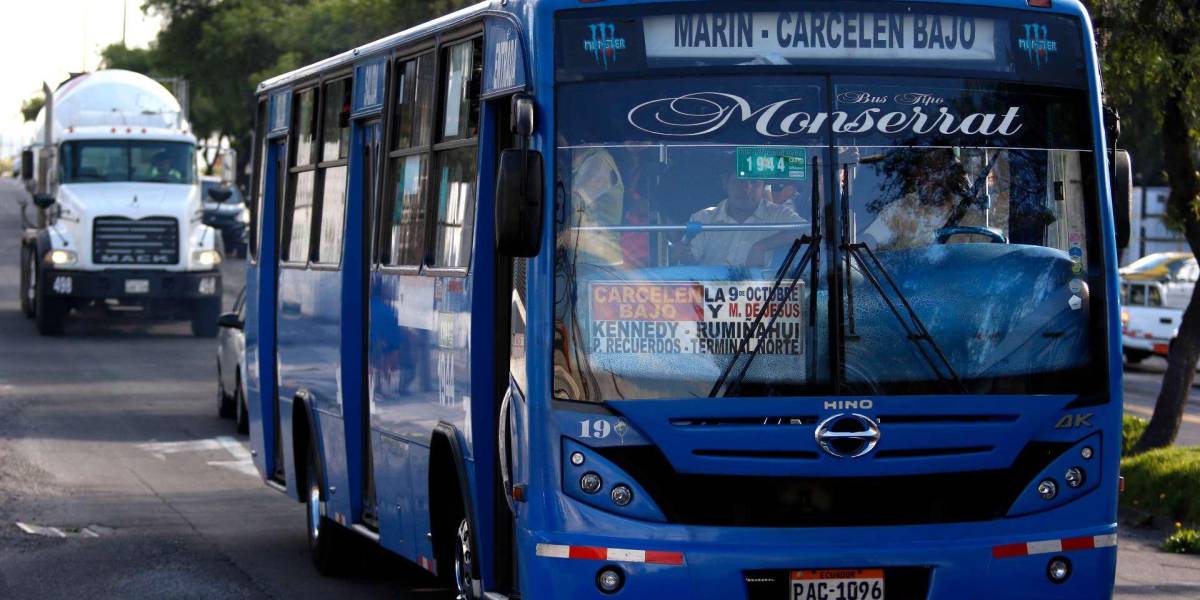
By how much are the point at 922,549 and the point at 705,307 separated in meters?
1.14

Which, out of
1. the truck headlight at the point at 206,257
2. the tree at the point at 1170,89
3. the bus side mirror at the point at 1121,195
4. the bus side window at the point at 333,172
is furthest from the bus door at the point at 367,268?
the truck headlight at the point at 206,257

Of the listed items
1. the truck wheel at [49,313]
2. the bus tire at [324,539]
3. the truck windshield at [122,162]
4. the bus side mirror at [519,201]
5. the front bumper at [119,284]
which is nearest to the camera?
the bus side mirror at [519,201]

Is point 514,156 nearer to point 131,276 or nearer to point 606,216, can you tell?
point 606,216

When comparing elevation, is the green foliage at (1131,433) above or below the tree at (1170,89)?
below

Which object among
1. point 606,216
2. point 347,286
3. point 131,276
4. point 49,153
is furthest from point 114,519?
point 49,153

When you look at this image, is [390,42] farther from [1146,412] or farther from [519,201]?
[1146,412]

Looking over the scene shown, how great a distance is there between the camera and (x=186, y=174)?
3119cm

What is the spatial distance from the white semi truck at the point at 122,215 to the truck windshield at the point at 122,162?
0.02 m

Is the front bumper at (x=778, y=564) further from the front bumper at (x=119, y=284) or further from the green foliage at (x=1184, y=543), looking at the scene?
the front bumper at (x=119, y=284)

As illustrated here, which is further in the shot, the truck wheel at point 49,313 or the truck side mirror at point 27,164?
the truck side mirror at point 27,164

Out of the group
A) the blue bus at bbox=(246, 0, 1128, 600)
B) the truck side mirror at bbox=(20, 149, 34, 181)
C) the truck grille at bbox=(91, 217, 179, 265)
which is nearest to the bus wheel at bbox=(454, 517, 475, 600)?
the blue bus at bbox=(246, 0, 1128, 600)

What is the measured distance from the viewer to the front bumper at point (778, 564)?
6840 millimetres

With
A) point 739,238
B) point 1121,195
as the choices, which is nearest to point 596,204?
point 739,238

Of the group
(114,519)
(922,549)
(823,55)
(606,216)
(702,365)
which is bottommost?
(114,519)
